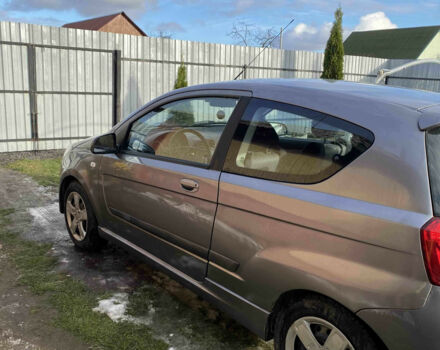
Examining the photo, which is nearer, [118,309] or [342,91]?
[342,91]

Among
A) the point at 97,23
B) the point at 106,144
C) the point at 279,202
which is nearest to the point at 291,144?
the point at 279,202

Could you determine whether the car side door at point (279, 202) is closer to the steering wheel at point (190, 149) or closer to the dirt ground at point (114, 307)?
the steering wheel at point (190, 149)

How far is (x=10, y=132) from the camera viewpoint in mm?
8672

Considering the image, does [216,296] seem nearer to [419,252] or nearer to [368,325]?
[368,325]

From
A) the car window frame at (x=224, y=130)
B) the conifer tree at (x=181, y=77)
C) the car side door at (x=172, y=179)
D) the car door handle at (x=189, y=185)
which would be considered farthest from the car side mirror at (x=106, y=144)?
the conifer tree at (x=181, y=77)

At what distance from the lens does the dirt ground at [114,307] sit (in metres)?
2.67

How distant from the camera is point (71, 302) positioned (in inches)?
121

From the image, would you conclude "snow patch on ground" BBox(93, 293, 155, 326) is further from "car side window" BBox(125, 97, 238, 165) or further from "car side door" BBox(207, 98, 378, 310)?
"car side window" BBox(125, 97, 238, 165)

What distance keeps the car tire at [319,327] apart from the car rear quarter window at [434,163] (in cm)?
62

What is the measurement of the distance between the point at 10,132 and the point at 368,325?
8.74 m

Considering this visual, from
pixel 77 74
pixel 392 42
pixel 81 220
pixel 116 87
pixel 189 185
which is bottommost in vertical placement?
pixel 81 220

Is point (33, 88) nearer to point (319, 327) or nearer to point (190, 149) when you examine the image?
point (190, 149)

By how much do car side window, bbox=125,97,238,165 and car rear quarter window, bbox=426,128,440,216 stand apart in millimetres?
1174

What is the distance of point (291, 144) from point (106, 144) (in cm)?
177
